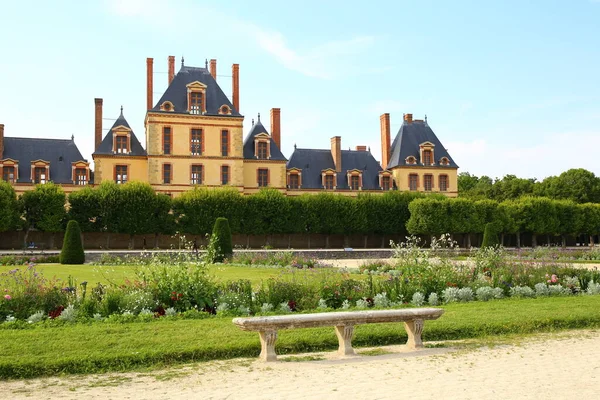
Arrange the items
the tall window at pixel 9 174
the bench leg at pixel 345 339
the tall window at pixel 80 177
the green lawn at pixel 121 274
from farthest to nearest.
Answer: the tall window at pixel 80 177, the tall window at pixel 9 174, the green lawn at pixel 121 274, the bench leg at pixel 345 339

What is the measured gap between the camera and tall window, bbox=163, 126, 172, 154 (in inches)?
1503

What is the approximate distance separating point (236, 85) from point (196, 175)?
695cm

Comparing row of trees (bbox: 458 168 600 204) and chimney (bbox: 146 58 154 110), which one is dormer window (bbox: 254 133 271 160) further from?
row of trees (bbox: 458 168 600 204)

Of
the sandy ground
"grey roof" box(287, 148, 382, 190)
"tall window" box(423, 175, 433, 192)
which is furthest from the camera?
"tall window" box(423, 175, 433, 192)

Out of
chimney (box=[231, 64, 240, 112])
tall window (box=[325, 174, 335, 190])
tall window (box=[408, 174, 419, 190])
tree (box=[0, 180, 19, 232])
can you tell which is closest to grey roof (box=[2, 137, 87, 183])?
tree (box=[0, 180, 19, 232])

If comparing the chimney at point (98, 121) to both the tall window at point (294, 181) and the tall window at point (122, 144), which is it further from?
the tall window at point (294, 181)

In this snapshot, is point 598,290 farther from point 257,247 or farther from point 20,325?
point 257,247

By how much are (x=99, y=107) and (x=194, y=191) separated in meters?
9.23

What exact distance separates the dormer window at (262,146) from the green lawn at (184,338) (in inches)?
1278

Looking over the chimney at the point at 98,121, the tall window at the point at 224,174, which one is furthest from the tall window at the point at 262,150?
the chimney at the point at 98,121

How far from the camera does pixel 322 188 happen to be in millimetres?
43438

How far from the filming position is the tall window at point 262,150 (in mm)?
41250

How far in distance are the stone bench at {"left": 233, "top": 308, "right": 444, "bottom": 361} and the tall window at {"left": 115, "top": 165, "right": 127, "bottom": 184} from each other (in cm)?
3337

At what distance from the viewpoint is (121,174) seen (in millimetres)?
38281
